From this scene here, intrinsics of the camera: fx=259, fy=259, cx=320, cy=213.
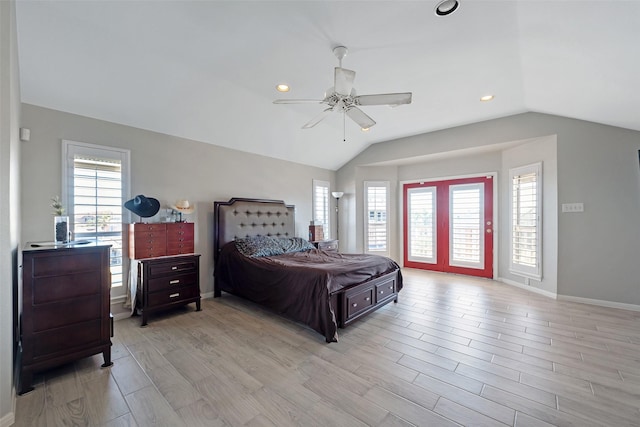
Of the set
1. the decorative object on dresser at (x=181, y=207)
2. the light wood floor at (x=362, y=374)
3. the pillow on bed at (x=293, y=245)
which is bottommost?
the light wood floor at (x=362, y=374)

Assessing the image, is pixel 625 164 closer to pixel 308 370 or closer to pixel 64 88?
pixel 308 370

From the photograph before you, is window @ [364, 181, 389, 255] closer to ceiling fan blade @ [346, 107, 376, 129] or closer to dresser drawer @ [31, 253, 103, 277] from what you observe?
ceiling fan blade @ [346, 107, 376, 129]

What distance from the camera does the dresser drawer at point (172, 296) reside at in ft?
10.1

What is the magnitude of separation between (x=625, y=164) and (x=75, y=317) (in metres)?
6.46

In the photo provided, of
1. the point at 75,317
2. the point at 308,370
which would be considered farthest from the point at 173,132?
the point at 308,370

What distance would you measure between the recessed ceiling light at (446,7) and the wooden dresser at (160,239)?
3547 mm

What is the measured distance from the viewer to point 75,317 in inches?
83.6

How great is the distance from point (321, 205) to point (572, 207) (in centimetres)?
434

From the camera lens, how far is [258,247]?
3.85 meters

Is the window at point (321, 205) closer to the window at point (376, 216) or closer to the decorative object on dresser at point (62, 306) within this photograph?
the window at point (376, 216)

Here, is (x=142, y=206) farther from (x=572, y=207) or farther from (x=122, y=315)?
(x=572, y=207)

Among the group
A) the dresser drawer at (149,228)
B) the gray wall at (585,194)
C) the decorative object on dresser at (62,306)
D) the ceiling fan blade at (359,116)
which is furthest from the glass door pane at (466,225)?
the decorative object on dresser at (62,306)

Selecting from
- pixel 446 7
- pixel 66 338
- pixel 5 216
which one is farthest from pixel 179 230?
pixel 446 7

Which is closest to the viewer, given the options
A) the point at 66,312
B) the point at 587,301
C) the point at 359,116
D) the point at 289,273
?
the point at 66,312
